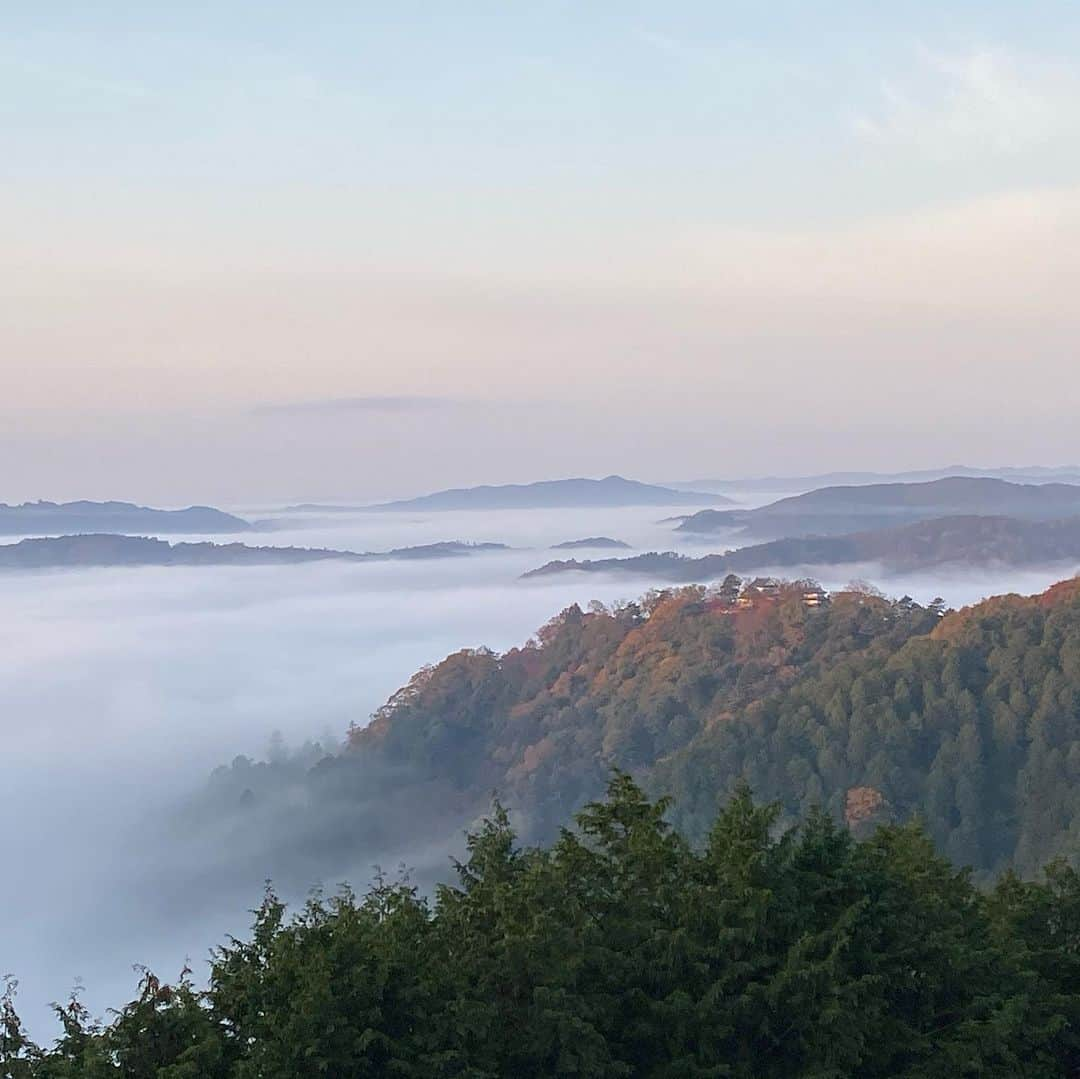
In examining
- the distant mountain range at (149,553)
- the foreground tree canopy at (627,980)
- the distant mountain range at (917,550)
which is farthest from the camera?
the distant mountain range at (149,553)

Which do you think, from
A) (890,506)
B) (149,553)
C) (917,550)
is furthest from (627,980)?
(149,553)

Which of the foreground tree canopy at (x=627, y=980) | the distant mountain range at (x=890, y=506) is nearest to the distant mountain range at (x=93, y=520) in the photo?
the distant mountain range at (x=890, y=506)

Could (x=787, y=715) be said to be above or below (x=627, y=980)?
below

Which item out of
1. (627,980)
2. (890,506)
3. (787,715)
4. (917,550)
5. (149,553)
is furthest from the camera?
(149,553)

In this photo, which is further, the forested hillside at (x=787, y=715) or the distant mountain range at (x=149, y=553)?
the distant mountain range at (x=149, y=553)

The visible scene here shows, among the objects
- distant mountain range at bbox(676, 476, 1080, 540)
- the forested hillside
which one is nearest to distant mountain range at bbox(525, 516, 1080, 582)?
distant mountain range at bbox(676, 476, 1080, 540)

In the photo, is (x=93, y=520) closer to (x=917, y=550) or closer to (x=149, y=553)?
(x=149, y=553)

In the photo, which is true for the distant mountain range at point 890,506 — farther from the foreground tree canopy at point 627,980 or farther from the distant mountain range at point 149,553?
the foreground tree canopy at point 627,980
